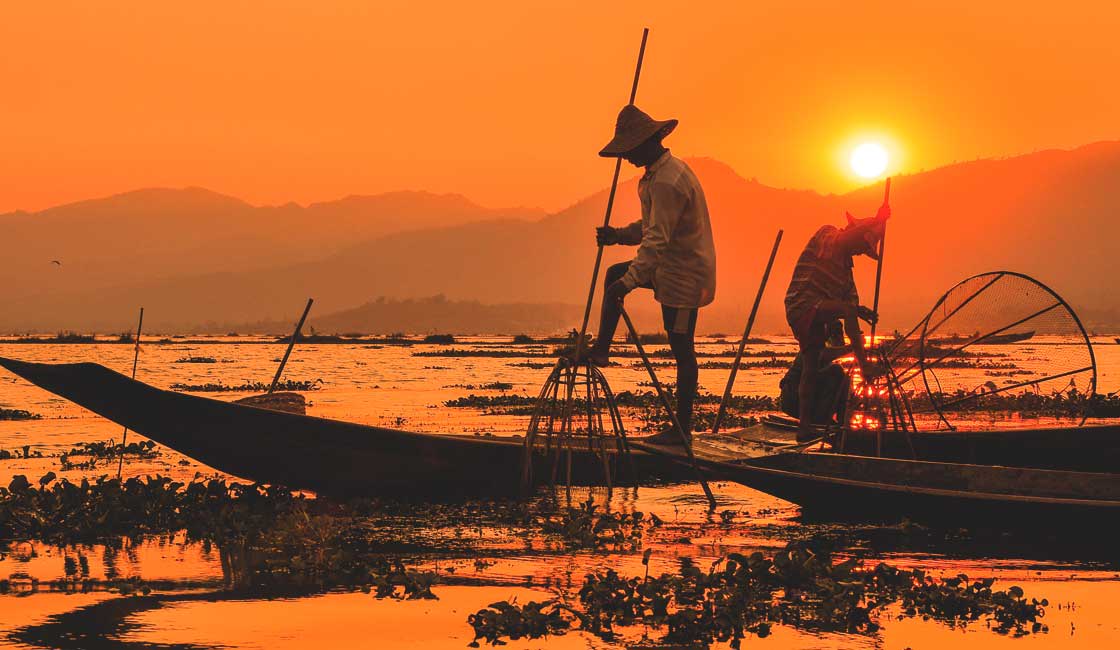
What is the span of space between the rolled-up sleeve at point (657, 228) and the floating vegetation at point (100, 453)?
21.3 ft

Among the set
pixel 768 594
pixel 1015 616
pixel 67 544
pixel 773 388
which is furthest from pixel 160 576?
pixel 773 388

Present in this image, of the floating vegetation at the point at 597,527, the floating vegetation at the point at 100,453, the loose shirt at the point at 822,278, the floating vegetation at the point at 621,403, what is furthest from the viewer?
the floating vegetation at the point at 621,403

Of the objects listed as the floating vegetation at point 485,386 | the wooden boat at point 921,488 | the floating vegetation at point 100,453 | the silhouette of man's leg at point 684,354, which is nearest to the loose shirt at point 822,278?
the silhouette of man's leg at point 684,354

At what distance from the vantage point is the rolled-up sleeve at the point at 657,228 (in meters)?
10.7

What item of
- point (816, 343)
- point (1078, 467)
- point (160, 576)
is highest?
point (816, 343)

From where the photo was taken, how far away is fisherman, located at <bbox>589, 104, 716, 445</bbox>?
1070 cm

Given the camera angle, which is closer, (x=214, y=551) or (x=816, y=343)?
(x=214, y=551)

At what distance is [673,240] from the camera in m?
10.9

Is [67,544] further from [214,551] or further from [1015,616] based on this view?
[1015,616]

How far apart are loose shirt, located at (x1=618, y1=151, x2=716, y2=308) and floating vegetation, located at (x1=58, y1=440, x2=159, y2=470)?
21.6 feet

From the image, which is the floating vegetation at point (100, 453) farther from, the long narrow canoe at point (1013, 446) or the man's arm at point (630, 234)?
the long narrow canoe at point (1013, 446)

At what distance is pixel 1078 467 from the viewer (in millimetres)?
11656

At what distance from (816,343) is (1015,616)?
552 cm

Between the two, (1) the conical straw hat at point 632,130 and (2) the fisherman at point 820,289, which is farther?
(2) the fisherman at point 820,289
